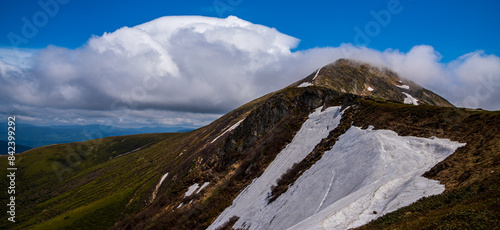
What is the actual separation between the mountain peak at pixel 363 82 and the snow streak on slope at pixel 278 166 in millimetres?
61634

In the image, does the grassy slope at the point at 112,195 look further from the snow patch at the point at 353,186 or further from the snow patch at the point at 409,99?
the snow patch at the point at 409,99

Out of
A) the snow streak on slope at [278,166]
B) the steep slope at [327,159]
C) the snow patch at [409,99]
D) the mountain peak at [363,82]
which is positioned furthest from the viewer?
the snow patch at [409,99]

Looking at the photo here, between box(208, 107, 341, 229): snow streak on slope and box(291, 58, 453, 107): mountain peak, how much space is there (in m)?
61.6

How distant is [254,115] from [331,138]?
28.0 metres

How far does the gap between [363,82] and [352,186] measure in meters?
129

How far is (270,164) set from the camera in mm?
43500

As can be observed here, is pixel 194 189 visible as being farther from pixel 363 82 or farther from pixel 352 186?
pixel 363 82

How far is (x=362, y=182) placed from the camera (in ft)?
71.8

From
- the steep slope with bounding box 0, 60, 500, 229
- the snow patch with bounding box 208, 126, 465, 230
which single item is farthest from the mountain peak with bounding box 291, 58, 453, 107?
the snow patch with bounding box 208, 126, 465, 230

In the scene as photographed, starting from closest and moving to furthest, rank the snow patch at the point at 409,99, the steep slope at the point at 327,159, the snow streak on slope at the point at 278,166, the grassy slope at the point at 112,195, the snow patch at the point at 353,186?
the snow patch at the point at 353,186 < the steep slope at the point at 327,159 < the snow streak on slope at the point at 278,166 < the grassy slope at the point at 112,195 < the snow patch at the point at 409,99

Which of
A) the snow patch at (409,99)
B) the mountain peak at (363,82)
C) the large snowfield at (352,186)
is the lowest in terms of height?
the large snowfield at (352,186)

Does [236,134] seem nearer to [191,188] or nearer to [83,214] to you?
[191,188]

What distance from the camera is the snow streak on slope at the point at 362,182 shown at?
669 inches

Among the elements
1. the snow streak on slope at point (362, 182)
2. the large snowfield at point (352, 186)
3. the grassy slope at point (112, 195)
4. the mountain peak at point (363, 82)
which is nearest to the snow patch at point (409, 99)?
the mountain peak at point (363, 82)
